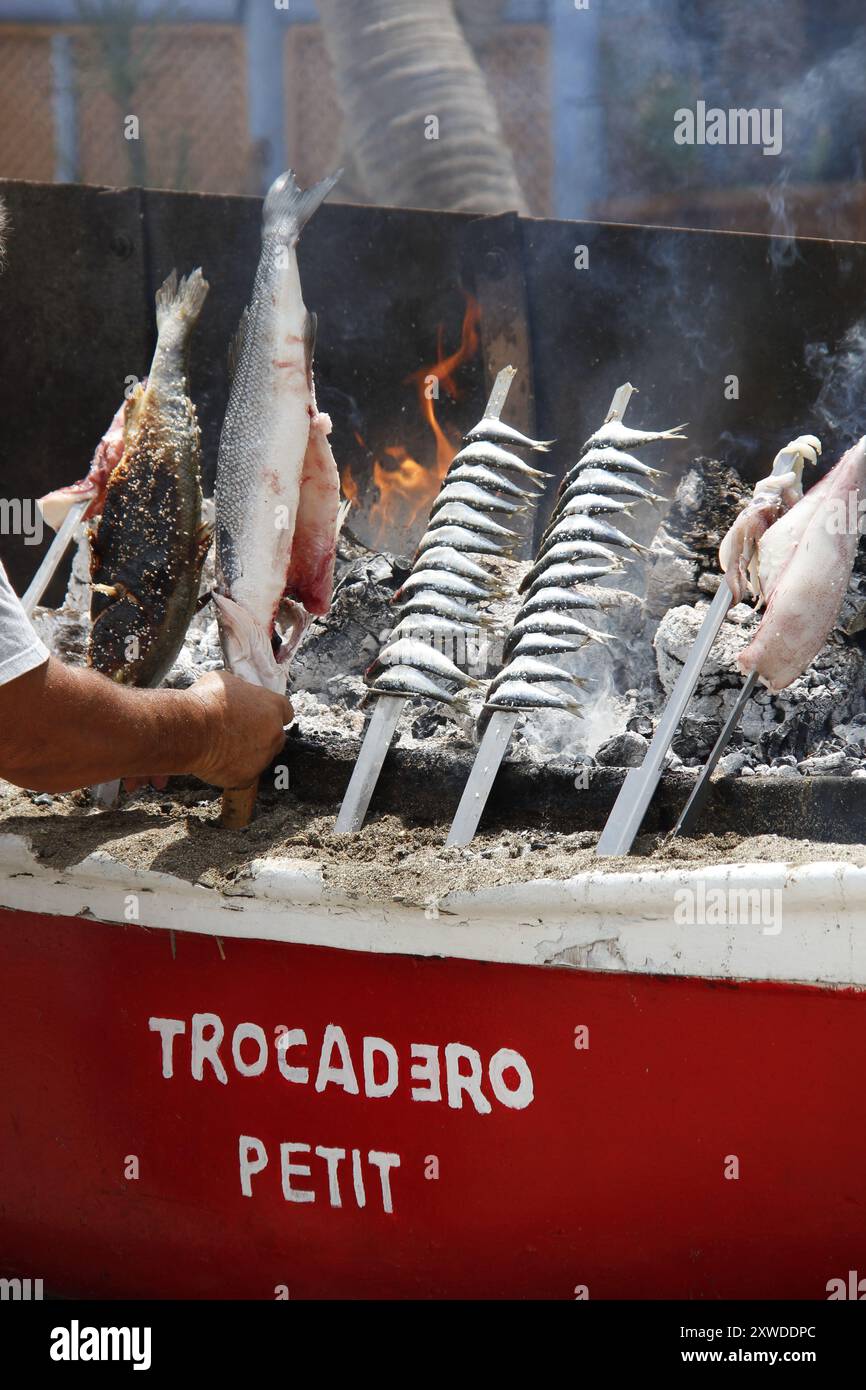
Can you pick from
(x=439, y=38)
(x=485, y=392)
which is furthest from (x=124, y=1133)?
(x=439, y=38)

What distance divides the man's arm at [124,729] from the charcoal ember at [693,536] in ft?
4.76

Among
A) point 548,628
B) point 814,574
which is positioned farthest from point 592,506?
point 814,574

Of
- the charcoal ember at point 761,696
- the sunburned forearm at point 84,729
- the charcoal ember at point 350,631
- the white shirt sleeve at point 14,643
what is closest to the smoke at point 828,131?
the charcoal ember at point 350,631

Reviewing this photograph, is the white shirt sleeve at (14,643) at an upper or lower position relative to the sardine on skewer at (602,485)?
lower

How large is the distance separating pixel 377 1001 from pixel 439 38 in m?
8.33

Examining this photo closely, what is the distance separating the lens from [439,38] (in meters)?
9.34

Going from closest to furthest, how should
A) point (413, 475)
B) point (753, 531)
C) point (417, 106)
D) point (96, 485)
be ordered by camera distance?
point (753, 531) → point (96, 485) → point (413, 475) → point (417, 106)

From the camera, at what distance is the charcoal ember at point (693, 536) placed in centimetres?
400

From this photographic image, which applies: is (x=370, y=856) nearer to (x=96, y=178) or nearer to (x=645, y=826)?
(x=645, y=826)

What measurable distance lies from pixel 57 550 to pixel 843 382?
7.65 feet

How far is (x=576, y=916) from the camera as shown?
2.38m

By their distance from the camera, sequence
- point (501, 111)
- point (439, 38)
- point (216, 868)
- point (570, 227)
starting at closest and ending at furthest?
point (216, 868) → point (570, 227) → point (439, 38) → point (501, 111)

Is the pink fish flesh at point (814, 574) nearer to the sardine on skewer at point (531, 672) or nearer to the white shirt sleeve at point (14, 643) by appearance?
the sardine on skewer at point (531, 672)

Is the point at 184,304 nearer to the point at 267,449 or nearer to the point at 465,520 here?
the point at 267,449
